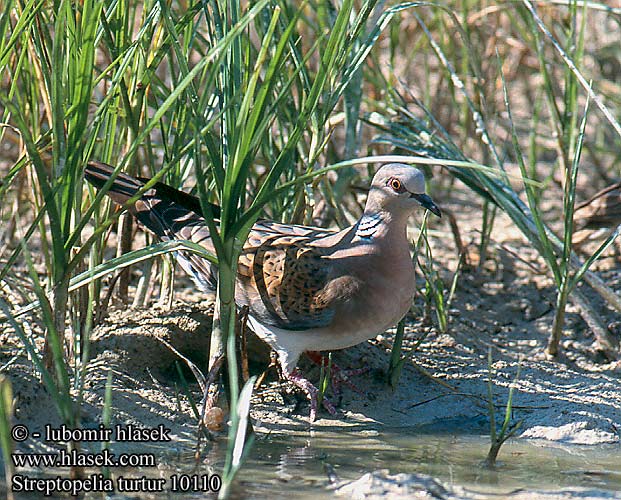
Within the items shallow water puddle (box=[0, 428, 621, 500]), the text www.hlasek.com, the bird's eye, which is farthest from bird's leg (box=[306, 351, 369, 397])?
the text www.hlasek.com

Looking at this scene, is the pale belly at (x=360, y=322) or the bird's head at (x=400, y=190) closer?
the pale belly at (x=360, y=322)

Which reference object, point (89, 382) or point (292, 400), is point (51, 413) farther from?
point (292, 400)

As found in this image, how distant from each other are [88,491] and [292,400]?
1.20m

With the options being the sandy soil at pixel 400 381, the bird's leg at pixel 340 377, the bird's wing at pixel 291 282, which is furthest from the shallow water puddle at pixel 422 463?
the bird's wing at pixel 291 282

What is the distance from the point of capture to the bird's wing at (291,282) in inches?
146

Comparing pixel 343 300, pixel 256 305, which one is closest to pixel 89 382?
pixel 256 305

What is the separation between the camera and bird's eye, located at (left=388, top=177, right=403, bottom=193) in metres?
3.78

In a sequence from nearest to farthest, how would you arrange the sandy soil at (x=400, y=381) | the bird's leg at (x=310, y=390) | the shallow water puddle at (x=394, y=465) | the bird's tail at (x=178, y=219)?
the shallow water puddle at (x=394, y=465)
the sandy soil at (x=400, y=381)
the bird's leg at (x=310, y=390)
the bird's tail at (x=178, y=219)

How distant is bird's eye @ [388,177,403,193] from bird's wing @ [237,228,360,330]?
35cm

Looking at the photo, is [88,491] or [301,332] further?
[301,332]

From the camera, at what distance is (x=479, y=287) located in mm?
5039

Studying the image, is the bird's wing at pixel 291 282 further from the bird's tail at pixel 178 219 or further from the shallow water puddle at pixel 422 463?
the shallow water puddle at pixel 422 463

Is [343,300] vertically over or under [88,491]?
over

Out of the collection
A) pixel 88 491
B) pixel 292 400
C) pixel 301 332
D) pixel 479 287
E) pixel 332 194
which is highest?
pixel 332 194
